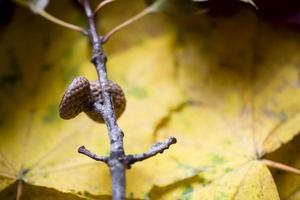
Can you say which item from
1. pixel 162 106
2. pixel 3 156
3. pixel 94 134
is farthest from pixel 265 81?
pixel 3 156

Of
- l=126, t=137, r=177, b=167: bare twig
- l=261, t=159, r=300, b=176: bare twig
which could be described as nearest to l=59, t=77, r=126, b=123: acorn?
l=126, t=137, r=177, b=167: bare twig

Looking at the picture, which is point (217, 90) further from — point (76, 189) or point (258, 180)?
point (76, 189)

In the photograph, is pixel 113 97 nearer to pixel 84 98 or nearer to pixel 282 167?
pixel 84 98

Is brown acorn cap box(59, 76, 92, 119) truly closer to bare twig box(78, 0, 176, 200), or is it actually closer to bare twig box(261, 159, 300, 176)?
bare twig box(78, 0, 176, 200)

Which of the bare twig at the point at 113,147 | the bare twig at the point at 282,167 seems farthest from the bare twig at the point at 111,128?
the bare twig at the point at 282,167

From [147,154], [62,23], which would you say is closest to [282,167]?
[147,154]

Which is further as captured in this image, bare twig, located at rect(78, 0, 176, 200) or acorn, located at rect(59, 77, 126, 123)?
acorn, located at rect(59, 77, 126, 123)

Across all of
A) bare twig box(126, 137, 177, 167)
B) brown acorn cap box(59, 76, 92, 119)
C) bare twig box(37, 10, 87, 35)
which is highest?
bare twig box(37, 10, 87, 35)

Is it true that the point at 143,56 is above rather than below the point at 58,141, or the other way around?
above
